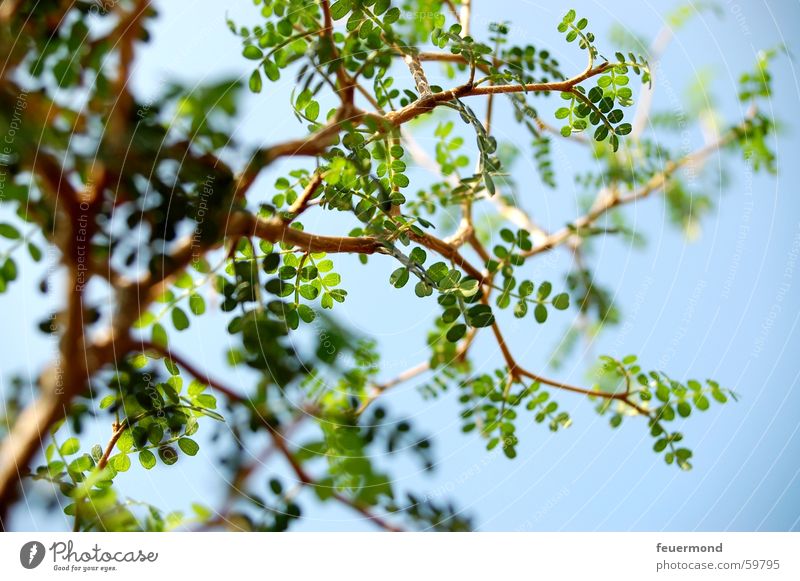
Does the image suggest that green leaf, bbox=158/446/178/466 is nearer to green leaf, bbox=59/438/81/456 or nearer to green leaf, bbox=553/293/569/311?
green leaf, bbox=59/438/81/456

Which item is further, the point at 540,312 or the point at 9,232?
the point at 540,312

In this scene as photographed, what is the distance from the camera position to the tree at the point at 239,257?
73 centimetres

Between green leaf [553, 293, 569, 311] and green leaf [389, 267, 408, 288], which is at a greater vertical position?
green leaf [389, 267, 408, 288]

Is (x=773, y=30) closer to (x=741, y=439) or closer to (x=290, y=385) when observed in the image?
(x=741, y=439)

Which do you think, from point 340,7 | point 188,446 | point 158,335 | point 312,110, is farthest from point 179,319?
point 340,7

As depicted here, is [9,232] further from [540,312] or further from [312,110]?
[540,312]

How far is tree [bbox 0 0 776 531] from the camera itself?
73 cm

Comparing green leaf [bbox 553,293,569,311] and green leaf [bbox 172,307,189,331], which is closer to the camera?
green leaf [bbox 172,307,189,331]

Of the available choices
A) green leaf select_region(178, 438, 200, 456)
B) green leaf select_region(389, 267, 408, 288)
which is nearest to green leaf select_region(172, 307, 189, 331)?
green leaf select_region(178, 438, 200, 456)

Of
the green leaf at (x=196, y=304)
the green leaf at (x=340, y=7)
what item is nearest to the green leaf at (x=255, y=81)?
the green leaf at (x=340, y=7)

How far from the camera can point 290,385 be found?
806mm

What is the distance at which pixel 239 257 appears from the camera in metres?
0.83

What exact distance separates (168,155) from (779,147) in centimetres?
98

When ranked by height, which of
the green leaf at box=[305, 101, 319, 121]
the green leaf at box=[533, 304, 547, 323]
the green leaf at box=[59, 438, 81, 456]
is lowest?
the green leaf at box=[59, 438, 81, 456]
